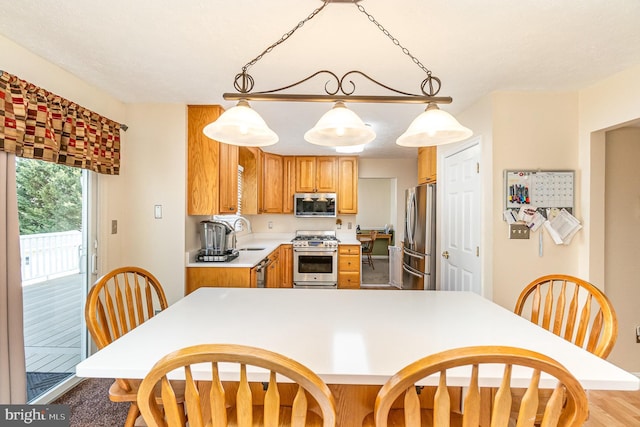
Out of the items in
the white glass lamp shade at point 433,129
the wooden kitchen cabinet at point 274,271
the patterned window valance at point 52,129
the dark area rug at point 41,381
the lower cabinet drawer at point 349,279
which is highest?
the patterned window valance at point 52,129

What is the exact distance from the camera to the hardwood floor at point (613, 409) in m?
1.89

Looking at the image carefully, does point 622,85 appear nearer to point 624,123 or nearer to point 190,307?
point 624,123

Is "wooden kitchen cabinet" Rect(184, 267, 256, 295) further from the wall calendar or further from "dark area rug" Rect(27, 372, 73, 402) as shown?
the wall calendar

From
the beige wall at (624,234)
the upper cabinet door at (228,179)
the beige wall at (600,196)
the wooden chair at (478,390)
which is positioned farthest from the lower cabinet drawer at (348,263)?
the wooden chair at (478,390)

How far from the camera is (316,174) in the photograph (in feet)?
15.9

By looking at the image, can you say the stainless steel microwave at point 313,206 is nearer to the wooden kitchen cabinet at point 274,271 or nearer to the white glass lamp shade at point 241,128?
the wooden kitchen cabinet at point 274,271

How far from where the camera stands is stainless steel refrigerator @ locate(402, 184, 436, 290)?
335 centimetres

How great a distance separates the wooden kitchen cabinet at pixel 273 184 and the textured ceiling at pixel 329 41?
2.34 meters

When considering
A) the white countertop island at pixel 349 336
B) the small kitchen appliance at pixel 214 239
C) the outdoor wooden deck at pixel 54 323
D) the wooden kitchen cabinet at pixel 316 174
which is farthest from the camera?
the wooden kitchen cabinet at pixel 316 174

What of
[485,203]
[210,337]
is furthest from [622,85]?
[210,337]

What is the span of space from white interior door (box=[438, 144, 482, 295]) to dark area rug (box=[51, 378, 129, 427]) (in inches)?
108

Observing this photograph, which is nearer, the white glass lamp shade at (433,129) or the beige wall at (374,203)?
the white glass lamp shade at (433,129)

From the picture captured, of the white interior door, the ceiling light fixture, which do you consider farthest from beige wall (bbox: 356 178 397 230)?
the ceiling light fixture

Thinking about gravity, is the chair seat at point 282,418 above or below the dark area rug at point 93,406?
above
